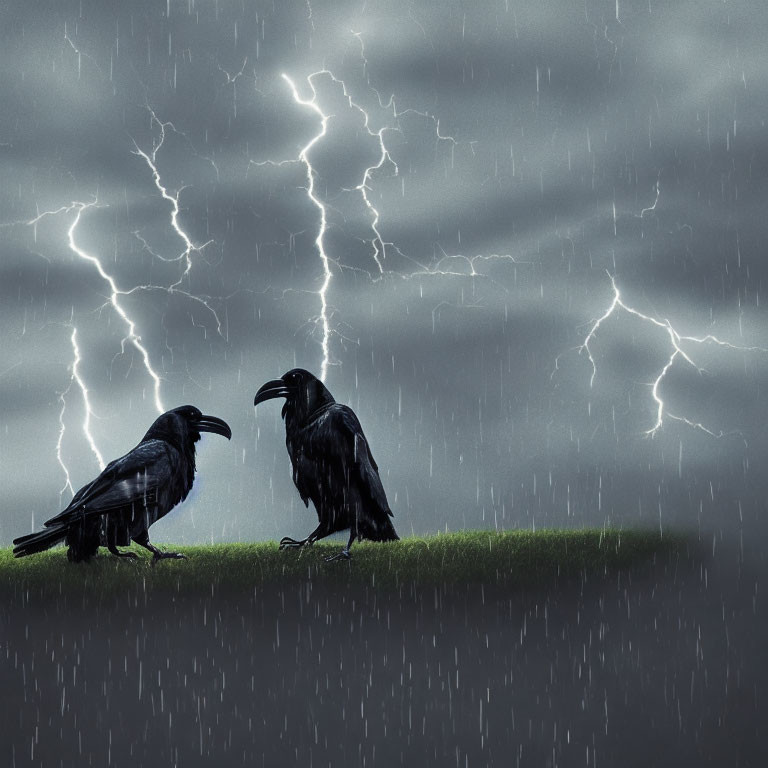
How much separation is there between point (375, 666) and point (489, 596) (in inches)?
39.3

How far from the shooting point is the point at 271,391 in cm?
656

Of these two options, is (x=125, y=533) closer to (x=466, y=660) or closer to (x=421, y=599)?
(x=421, y=599)

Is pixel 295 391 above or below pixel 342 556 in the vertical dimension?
above

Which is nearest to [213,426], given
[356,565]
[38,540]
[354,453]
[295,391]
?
[295,391]

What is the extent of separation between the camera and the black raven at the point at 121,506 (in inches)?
229

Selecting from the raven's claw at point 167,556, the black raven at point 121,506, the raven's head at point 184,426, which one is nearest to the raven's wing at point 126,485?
the black raven at point 121,506

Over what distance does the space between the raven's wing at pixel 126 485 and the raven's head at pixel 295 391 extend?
0.97 metres

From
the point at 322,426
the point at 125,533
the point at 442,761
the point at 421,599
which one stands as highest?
the point at 322,426

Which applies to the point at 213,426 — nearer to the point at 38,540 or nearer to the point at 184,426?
the point at 184,426

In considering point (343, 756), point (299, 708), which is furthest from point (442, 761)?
point (299, 708)

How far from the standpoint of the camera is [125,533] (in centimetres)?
593

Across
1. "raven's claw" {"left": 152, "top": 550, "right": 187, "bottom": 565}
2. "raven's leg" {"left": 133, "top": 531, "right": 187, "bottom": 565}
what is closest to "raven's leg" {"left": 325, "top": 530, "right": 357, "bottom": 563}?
"raven's claw" {"left": 152, "top": 550, "right": 187, "bottom": 565}

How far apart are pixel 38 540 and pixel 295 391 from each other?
7.42 ft

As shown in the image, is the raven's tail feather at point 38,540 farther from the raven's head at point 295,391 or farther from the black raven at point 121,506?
the raven's head at point 295,391
